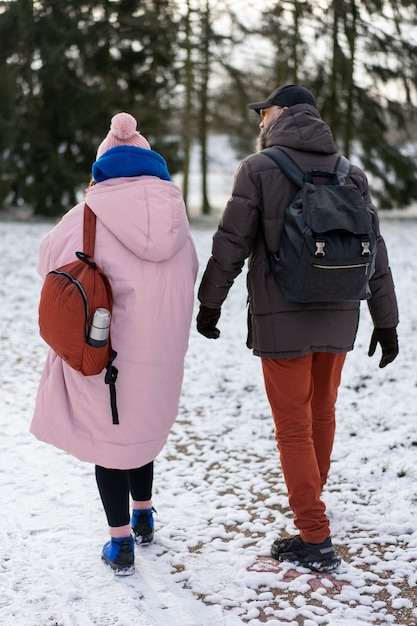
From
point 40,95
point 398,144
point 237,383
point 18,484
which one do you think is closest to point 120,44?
point 40,95

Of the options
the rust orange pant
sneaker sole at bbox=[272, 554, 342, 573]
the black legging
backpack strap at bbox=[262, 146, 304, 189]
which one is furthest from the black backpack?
sneaker sole at bbox=[272, 554, 342, 573]

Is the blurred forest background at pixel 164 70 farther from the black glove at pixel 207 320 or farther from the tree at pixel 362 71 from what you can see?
the black glove at pixel 207 320

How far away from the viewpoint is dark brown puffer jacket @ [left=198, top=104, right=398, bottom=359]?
3.09 metres

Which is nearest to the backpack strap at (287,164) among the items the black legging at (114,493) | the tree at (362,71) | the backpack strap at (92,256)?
the backpack strap at (92,256)

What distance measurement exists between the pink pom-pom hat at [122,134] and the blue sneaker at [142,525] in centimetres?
172

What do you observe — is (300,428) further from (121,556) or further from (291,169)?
(291,169)

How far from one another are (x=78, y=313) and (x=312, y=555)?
5.06 ft

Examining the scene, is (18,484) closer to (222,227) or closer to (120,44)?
(222,227)

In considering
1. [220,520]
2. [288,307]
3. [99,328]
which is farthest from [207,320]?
[220,520]

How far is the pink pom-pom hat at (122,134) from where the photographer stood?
310 centimetres

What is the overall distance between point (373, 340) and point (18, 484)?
2222 mm

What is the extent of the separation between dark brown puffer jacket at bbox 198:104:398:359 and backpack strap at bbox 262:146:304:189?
21 mm

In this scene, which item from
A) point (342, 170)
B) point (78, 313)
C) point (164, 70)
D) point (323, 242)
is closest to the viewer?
point (78, 313)

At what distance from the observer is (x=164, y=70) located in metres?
18.8
